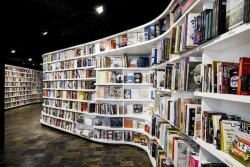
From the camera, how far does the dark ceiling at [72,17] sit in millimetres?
4336

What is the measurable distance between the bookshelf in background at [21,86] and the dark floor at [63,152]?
19.9 feet

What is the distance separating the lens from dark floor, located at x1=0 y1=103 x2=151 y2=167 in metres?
3.62

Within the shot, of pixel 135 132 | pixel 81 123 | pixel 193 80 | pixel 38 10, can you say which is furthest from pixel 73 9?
pixel 193 80

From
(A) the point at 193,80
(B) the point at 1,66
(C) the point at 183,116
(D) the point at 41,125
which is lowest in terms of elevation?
(D) the point at 41,125

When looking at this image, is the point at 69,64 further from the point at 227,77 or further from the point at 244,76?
the point at 244,76

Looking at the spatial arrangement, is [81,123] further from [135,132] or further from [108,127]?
[135,132]

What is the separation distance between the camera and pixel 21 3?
4.40 metres

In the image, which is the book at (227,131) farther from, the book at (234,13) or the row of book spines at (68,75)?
the row of book spines at (68,75)

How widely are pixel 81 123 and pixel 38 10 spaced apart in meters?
3.35

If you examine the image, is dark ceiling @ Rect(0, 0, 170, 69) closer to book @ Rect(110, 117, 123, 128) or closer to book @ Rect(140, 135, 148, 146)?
book @ Rect(110, 117, 123, 128)

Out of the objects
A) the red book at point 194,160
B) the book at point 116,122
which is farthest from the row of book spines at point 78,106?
the red book at point 194,160

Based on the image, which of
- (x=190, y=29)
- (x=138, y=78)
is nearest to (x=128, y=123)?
(x=138, y=78)

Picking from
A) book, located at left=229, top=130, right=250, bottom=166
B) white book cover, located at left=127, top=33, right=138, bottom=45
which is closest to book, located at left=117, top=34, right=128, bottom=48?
white book cover, located at left=127, top=33, right=138, bottom=45

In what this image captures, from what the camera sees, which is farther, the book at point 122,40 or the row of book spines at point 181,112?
the book at point 122,40
